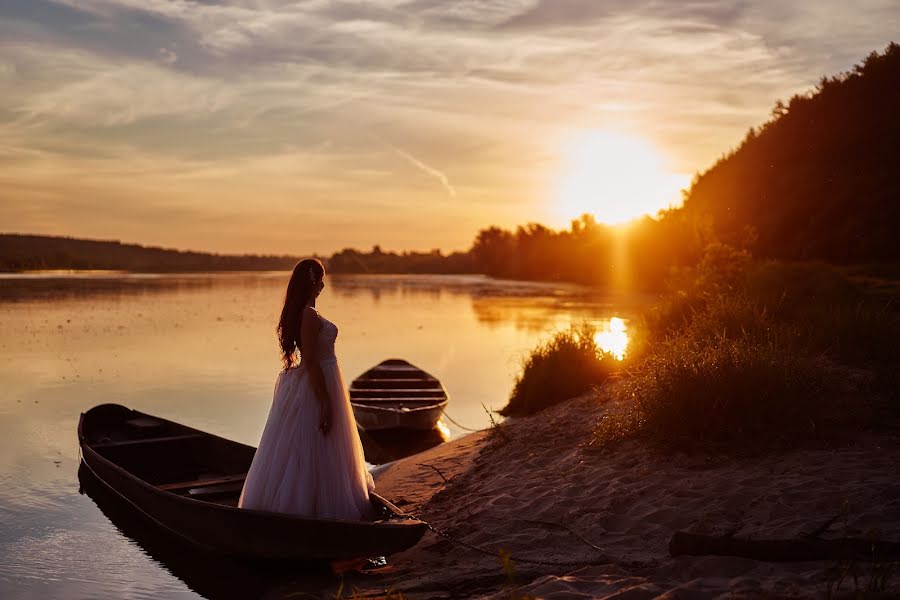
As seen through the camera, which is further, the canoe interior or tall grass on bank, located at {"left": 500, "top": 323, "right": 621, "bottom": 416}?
tall grass on bank, located at {"left": 500, "top": 323, "right": 621, "bottom": 416}

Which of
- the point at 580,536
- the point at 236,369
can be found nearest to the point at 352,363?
the point at 236,369

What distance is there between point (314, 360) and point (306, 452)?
→ 104 centimetres

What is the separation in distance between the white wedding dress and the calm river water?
133 cm

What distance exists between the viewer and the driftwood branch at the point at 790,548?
5.74m

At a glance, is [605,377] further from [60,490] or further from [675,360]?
[60,490]

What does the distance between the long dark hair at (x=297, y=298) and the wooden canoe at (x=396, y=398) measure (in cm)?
886

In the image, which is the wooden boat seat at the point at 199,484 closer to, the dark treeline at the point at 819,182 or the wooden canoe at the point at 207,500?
the wooden canoe at the point at 207,500

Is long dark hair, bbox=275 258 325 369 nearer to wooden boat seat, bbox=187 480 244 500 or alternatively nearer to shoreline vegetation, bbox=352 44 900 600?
shoreline vegetation, bbox=352 44 900 600

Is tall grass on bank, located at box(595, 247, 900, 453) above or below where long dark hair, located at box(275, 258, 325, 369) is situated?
below

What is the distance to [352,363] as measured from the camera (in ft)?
96.4

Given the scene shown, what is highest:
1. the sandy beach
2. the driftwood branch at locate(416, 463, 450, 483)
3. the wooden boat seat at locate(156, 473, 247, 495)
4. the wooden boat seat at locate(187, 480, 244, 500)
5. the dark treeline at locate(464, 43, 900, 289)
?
the dark treeline at locate(464, 43, 900, 289)

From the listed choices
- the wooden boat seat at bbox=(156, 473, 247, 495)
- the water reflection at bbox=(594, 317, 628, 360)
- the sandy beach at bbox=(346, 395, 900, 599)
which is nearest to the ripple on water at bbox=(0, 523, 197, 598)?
the wooden boat seat at bbox=(156, 473, 247, 495)

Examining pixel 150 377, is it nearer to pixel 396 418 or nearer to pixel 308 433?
pixel 396 418

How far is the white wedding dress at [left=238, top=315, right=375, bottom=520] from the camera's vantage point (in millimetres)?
7789
